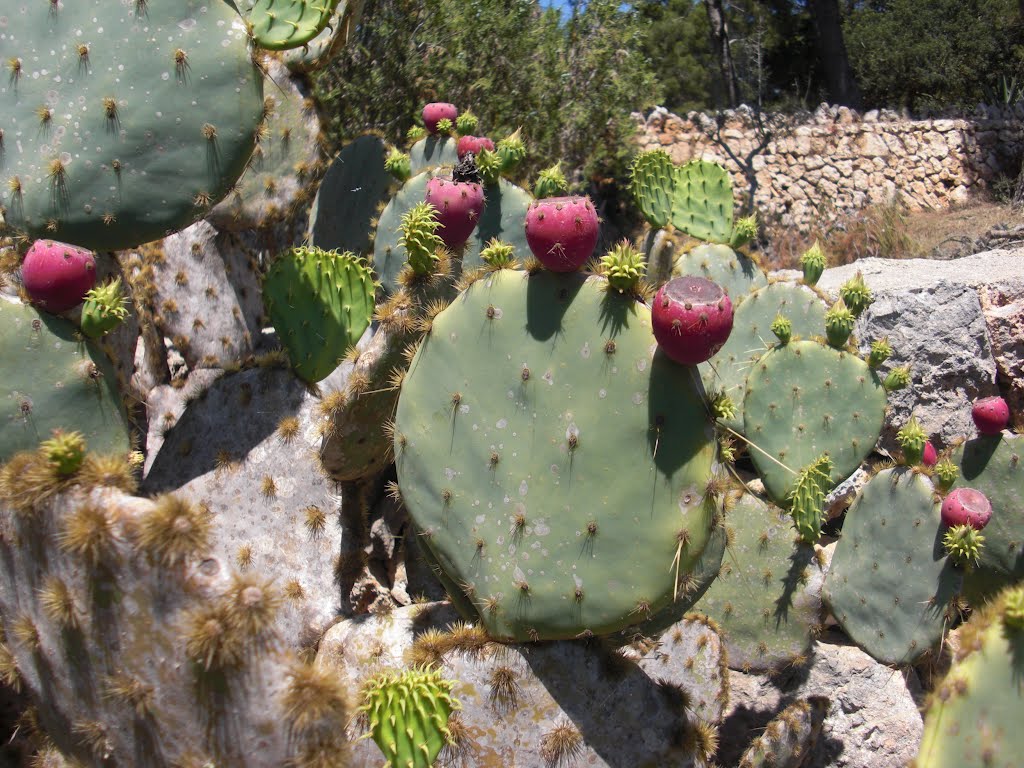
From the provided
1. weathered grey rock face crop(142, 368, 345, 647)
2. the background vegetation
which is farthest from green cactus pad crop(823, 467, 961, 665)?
the background vegetation

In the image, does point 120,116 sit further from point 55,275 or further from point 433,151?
point 433,151

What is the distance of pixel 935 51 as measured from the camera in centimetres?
1673

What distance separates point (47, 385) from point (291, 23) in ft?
4.10

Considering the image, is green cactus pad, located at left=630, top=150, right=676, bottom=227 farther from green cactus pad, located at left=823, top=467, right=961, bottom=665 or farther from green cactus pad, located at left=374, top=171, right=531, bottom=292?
green cactus pad, located at left=823, top=467, right=961, bottom=665

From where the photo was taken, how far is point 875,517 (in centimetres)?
293

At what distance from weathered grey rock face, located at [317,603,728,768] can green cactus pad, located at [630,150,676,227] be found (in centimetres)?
260

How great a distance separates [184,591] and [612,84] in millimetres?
7659

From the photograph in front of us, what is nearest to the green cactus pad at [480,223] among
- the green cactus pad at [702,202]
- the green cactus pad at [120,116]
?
the green cactus pad at [120,116]

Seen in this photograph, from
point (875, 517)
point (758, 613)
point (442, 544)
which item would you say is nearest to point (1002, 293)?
point (875, 517)

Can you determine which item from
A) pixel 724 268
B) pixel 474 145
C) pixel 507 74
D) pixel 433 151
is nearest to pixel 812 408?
pixel 724 268

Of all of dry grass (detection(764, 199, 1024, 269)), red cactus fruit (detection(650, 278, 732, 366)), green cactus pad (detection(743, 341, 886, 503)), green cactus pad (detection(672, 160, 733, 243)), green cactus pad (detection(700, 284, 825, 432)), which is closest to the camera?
red cactus fruit (detection(650, 278, 732, 366))

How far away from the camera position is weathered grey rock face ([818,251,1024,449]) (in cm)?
461

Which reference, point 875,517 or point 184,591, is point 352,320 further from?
point 875,517

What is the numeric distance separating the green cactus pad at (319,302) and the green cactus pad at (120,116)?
1.04ft
